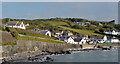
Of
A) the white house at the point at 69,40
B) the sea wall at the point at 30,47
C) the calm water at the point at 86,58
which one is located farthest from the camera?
the white house at the point at 69,40

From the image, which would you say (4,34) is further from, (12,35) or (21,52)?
(21,52)

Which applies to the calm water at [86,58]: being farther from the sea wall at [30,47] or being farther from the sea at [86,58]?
the sea wall at [30,47]

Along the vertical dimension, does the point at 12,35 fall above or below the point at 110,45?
above

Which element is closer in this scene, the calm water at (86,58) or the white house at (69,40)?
the calm water at (86,58)

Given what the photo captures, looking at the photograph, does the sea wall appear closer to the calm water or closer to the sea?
the sea

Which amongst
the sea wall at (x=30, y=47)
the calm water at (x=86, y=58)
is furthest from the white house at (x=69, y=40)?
the calm water at (x=86, y=58)

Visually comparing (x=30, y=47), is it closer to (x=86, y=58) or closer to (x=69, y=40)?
(x=86, y=58)

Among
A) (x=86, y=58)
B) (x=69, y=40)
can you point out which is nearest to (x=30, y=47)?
(x=86, y=58)

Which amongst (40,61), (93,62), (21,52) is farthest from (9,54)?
(93,62)
